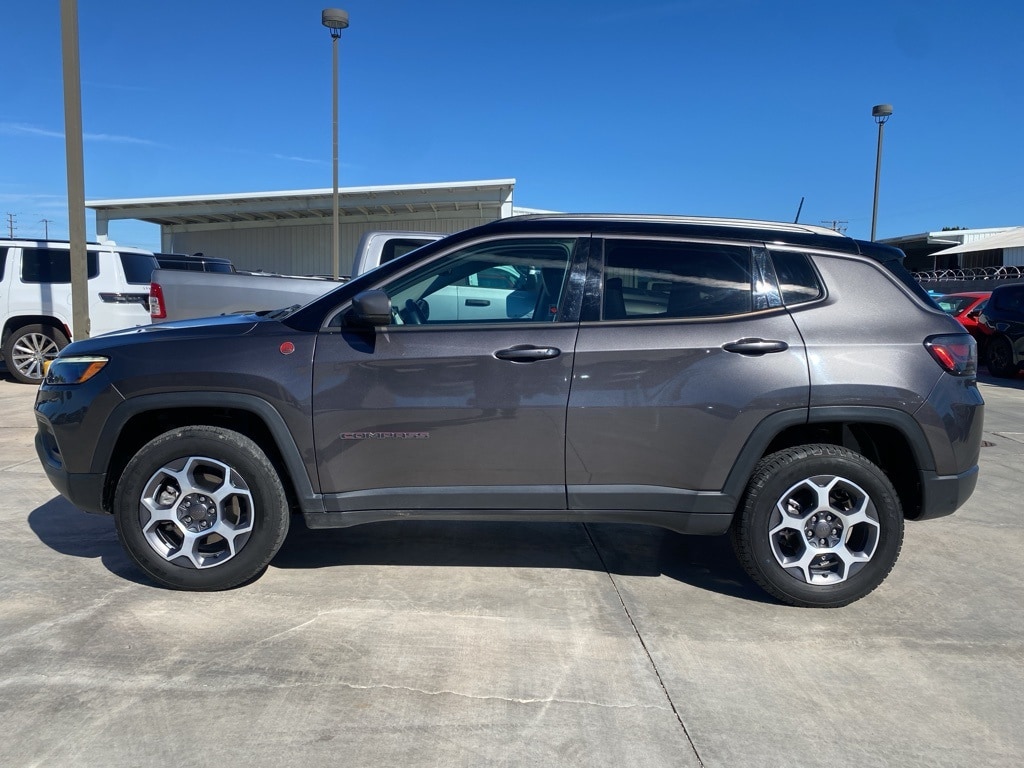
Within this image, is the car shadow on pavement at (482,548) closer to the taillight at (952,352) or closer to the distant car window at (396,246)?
the taillight at (952,352)

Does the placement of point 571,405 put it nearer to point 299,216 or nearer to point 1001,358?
point 1001,358

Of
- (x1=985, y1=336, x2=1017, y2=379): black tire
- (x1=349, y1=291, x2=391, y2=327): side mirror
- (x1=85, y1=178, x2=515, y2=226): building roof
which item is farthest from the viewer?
(x1=85, y1=178, x2=515, y2=226): building roof

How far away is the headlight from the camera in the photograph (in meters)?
3.75

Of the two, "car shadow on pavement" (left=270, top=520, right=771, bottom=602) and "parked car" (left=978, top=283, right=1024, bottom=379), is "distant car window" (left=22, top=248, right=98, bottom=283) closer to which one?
"car shadow on pavement" (left=270, top=520, right=771, bottom=602)

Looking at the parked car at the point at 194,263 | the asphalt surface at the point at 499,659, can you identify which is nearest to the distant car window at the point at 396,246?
the asphalt surface at the point at 499,659

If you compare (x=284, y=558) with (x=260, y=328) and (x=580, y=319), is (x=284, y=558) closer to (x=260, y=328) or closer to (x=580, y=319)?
(x=260, y=328)

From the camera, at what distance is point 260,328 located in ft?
12.3

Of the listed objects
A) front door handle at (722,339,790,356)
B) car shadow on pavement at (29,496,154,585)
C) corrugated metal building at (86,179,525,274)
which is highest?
corrugated metal building at (86,179,525,274)

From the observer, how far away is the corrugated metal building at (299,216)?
24203 millimetres

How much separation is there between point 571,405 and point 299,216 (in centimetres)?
2664

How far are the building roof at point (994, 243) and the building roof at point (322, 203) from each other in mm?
24837

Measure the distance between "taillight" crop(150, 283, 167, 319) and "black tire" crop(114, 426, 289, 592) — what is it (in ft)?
17.2

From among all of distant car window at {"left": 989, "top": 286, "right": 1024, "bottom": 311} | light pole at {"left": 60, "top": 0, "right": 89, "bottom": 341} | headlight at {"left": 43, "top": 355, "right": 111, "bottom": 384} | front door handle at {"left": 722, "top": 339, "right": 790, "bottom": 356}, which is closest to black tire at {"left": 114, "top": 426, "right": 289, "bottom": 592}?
headlight at {"left": 43, "top": 355, "right": 111, "bottom": 384}

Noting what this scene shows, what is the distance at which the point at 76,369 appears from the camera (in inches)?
Result: 150
